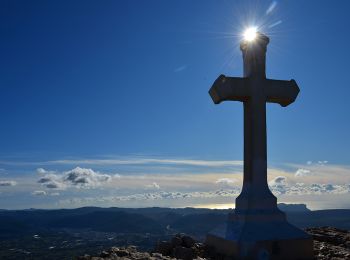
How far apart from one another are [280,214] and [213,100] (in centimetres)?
266

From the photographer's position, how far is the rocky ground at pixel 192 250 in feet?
22.5

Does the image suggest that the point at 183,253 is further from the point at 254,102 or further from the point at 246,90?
the point at 246,90

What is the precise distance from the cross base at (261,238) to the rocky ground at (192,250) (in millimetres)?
280

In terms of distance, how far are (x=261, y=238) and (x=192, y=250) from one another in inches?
53.6

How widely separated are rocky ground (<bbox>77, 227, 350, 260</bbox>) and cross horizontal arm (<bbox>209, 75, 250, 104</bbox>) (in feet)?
9.83

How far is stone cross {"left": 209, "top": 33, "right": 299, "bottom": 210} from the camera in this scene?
827cm

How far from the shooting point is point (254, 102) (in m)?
8.55

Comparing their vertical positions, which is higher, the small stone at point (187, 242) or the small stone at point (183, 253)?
the small stone at point (187, 242)

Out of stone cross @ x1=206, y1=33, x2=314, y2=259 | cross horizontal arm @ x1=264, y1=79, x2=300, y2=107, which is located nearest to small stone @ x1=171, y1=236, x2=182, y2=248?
stone cross @ x1=206, y1=33, x2=314, y2=259

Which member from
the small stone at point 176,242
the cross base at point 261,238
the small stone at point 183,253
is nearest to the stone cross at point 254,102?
the cross base at point 261,238

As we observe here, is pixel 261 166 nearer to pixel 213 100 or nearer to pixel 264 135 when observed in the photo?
pixel 264 135

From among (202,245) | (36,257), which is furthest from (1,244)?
(202,245)

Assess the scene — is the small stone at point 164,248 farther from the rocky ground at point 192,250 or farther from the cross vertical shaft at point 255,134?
the cross vertical shaft at point 255,134

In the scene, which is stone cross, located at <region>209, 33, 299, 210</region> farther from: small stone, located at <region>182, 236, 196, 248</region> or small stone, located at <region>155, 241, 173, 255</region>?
small stone, located at <region>155, 241, 173, 255</region>
